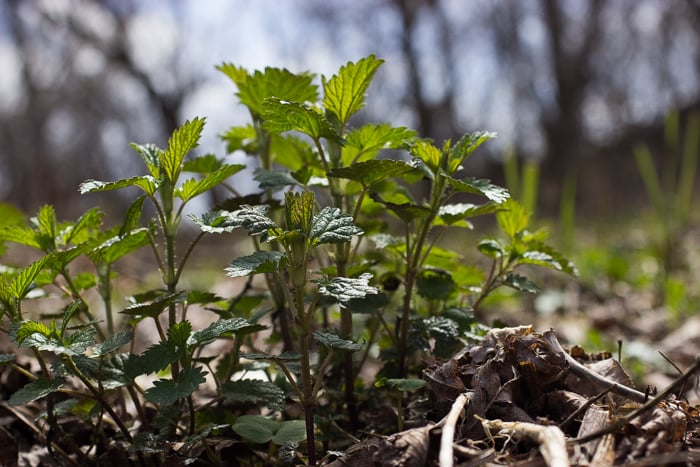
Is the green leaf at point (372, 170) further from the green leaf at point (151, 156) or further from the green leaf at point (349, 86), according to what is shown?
the green leaf at point (151, 156)

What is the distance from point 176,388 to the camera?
866 millimetres

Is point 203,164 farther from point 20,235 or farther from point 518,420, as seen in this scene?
point 518,420

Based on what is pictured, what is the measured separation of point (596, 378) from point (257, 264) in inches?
26.1

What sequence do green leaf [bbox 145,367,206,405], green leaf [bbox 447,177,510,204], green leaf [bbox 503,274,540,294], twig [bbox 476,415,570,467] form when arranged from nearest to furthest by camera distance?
twig [bbox 476,415,570,467] → green leaf [bbox 145,367,206,405] → green leaf [bbox 447,177,510,204] → green leaf [bbox 503,274,540,294]

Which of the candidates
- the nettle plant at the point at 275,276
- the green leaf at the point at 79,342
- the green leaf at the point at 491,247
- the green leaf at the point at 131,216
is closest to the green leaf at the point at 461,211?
the nettle plant at the point at 275,276

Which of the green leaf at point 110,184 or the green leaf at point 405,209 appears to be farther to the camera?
the green leaf at point 405,209

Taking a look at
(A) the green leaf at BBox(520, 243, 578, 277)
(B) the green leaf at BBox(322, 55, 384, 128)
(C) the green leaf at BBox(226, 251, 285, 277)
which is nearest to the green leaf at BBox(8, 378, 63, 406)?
(C) the green leaf at BBox(226, 251, 285, 277)

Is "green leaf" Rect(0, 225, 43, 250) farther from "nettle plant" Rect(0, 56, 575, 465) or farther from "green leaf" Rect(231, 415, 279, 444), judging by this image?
"green leaf" Rect(231, 415, 279, 444)

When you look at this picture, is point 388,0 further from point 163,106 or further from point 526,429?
point 526,429

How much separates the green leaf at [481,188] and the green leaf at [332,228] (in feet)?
0.73

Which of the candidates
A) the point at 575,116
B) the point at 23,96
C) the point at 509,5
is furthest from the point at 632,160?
the point at 23,96

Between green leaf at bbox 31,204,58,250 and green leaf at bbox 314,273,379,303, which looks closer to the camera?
green leaf at bbox 314,273,379,303

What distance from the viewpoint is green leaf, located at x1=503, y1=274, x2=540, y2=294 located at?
1151mm

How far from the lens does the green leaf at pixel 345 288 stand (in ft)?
2.51
